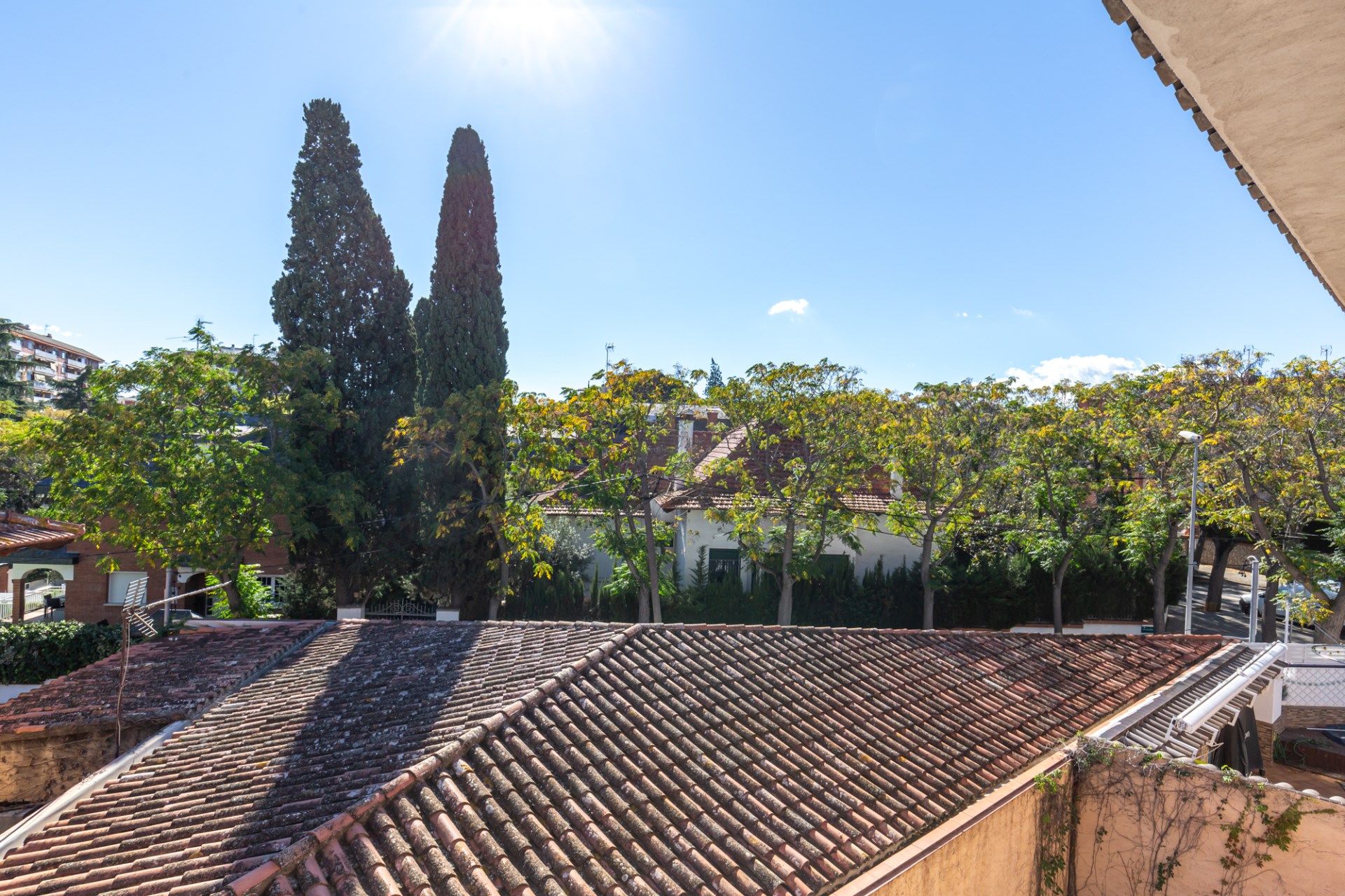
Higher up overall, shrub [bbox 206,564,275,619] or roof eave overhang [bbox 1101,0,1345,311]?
roof eave overhang [bbox 1101,0,1345,311]

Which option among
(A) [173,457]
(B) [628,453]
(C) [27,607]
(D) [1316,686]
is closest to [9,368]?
(C) [27,607]

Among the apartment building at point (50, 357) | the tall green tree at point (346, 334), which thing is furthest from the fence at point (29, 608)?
the apartment building at point (50, 357)

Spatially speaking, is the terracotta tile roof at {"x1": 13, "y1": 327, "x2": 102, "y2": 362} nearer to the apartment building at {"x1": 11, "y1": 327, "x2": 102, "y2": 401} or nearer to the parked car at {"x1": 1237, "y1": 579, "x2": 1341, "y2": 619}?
the apartment building at {"x1": 11, "y1": 327, "x2": 102, "y2": 401}

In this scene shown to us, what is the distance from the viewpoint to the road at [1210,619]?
25.3 m

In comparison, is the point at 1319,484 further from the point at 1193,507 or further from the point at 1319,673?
the point at 1319,673

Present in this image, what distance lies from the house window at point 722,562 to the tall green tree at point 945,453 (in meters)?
4.69

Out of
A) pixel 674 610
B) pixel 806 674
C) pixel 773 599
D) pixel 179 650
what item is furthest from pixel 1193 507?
pixel 179 650

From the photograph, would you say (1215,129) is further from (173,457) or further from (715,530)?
(715,530)

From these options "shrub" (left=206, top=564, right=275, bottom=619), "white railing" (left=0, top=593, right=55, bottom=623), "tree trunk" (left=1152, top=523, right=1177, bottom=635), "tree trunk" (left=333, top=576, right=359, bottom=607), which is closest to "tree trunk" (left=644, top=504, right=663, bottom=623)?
"tree trunk" (left=333, top=576, right=359, bottom=607)

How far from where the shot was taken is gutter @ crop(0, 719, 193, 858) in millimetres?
6242

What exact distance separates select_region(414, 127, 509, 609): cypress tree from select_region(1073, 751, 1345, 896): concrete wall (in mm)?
15202

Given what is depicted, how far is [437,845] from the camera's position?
496 centimetres

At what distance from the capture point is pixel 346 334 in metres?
21.5

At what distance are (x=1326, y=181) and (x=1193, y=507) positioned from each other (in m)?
18.8
